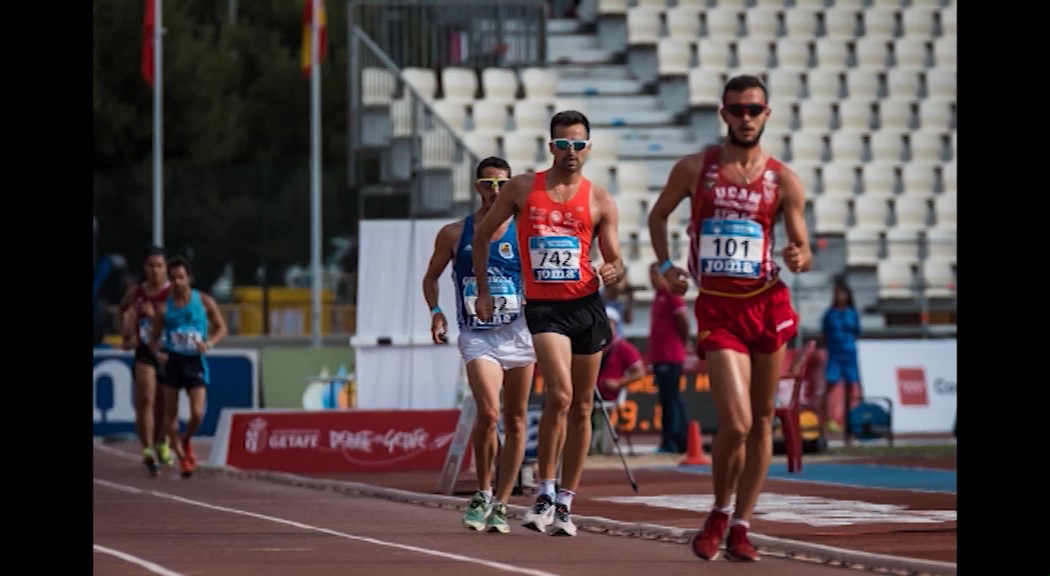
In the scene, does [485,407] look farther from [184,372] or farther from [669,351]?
[669,351]

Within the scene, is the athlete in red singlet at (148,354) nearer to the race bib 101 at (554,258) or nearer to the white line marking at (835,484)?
the white line marking at (835,484)

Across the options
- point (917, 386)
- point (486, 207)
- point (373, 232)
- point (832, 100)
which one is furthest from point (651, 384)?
point (486, 207)

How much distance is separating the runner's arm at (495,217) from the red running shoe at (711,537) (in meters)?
2.68

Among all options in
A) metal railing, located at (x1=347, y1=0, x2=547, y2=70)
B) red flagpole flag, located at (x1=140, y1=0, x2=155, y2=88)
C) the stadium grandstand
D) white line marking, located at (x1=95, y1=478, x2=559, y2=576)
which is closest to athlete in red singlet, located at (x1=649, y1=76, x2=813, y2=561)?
white line marking, located at (x1=95, y1=478, x2=559, y2=576)

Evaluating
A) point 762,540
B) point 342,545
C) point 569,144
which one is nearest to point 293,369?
point 569,144

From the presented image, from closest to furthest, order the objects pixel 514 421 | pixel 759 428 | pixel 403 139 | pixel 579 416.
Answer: pixel 759 428
pixel 579 416
pixel 514 421
pixel 403 139

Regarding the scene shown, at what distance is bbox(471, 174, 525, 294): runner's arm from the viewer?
42.5ft

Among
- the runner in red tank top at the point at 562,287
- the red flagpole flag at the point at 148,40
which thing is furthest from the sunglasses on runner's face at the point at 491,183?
the red flagpole flag at the point at 148,40

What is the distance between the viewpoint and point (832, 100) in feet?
120

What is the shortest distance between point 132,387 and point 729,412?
66.9ft

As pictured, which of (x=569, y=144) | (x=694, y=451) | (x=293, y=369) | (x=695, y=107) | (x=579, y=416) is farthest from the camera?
(x=695, y=107)

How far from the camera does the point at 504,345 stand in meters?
14.0

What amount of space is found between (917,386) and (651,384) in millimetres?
3412
